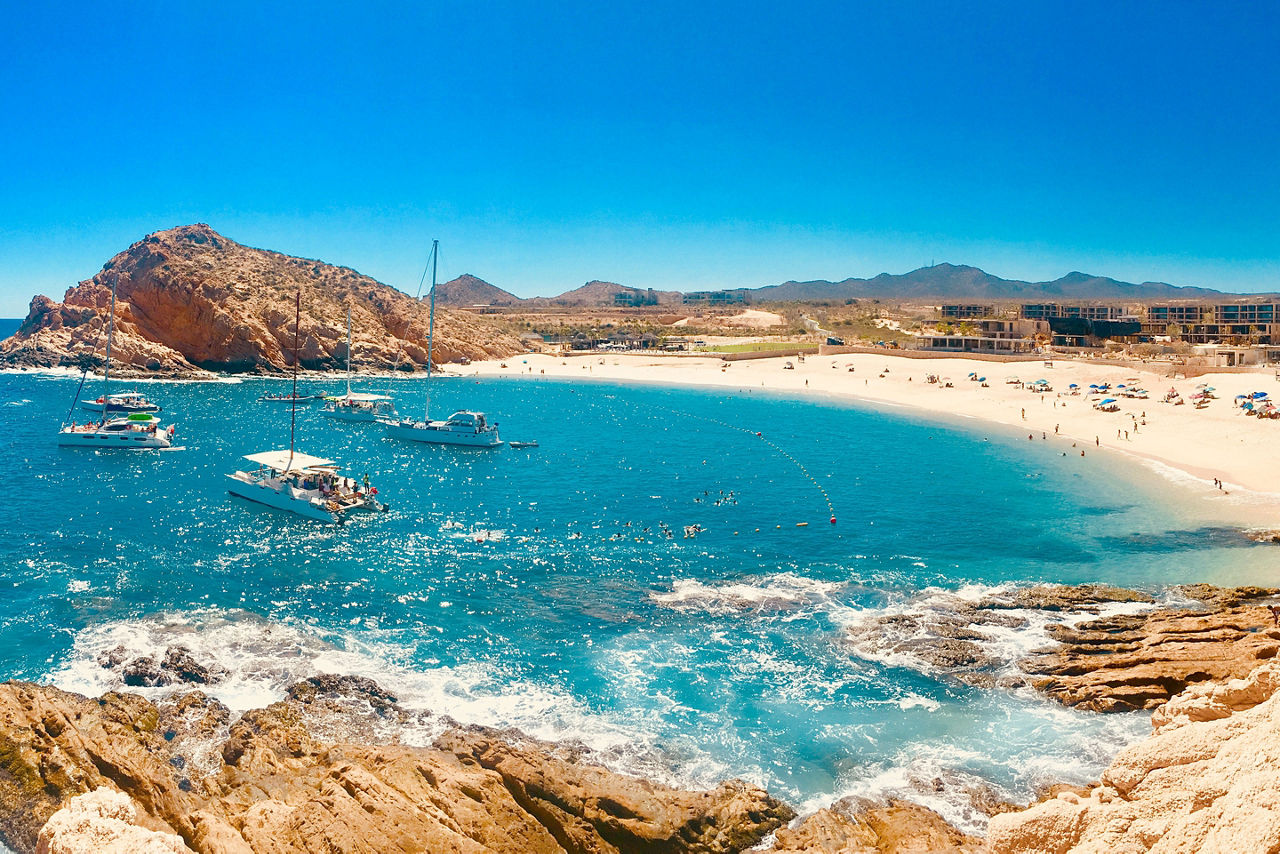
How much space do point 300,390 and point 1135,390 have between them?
9525 centimetres

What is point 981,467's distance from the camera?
60375mm

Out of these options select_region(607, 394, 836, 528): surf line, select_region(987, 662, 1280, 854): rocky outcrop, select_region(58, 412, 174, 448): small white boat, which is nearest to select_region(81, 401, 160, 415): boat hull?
select_region(58, 412, 174, 448): small white boat

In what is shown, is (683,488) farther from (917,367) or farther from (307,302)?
(307,302)

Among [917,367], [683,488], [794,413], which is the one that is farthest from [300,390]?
[917,367]

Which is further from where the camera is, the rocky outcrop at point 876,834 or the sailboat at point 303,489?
the sailboat at point 303,489

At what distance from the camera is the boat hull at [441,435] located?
70.1 m

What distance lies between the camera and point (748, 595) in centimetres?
3369

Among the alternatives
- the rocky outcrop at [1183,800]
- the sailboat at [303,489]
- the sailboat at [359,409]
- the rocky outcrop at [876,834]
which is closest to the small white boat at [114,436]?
the sailboat at [303,489]

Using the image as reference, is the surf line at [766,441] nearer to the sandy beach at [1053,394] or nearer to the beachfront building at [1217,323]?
the sandy beach at [1053,394]

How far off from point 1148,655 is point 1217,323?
12917 cm

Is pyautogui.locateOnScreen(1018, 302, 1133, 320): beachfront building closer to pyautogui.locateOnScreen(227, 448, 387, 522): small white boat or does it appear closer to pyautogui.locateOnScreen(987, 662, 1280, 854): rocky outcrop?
pyautogui.locateOnScreen(227, 448, 387, 522): small white boat

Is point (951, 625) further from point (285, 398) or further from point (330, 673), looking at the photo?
point (285, 398)

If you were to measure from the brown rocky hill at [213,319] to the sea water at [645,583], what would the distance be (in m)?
56.8

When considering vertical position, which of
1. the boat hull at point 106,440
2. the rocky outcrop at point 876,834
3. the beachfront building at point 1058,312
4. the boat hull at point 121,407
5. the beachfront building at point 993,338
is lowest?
the rocky outcrop at point 876,834
